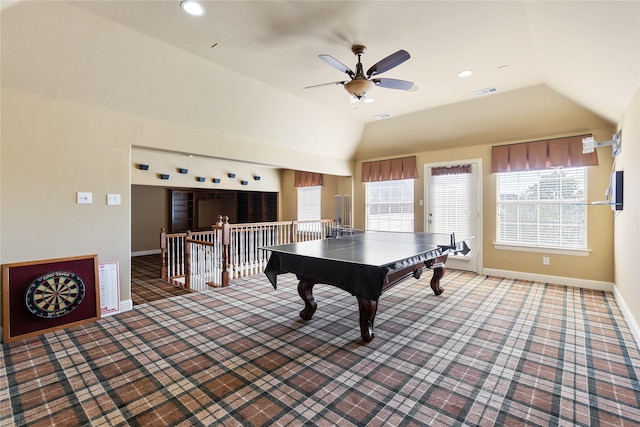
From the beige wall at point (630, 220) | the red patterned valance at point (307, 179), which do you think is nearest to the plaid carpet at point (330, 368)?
the beige wall at point (630, 220)

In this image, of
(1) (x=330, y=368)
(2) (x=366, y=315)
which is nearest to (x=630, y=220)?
(2) (x=366, y=315)

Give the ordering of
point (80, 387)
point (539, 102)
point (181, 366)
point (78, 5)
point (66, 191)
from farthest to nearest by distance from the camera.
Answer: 1. point (539, 102)
2. point (66, 191)
3. point (78, 5)
4. point (181, 366)
5. point (80, 387)

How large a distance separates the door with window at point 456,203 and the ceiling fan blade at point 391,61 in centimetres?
358

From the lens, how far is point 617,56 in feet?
8.40

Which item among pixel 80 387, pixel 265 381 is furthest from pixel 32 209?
pixel 265 381

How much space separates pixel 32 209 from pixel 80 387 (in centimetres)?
197

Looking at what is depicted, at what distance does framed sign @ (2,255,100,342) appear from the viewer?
9.52 feet

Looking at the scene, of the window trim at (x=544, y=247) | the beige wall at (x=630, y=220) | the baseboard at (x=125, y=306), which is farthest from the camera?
the window trim at (x=544, y=247)

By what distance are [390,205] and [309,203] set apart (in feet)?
9.29

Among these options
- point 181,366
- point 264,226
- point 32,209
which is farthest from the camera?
point 264,226

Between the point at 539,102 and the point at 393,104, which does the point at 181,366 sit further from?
the point at 539,102

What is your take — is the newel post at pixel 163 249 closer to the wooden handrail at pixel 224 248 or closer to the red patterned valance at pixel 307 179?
the wooden handrail at pixel 224 248

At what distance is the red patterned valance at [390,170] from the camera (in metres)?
6.36

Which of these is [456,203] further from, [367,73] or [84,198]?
[84,198]
